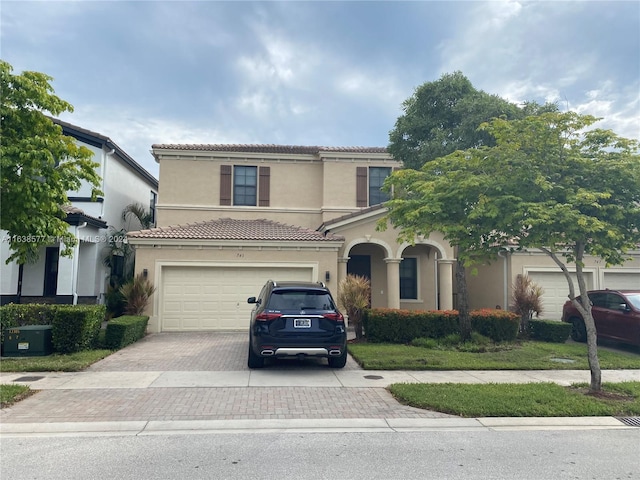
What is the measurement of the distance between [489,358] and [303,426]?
246 inches

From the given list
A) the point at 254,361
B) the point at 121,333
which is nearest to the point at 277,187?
the point at 121,333

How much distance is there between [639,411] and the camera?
6473 millimetres

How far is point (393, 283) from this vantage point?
1562 centimetres

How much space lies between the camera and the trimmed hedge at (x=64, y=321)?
10.0 metres

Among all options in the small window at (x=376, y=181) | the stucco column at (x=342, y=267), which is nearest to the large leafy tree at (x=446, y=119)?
the small window at (x=376, y=181)

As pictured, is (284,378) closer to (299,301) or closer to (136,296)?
(299,301)

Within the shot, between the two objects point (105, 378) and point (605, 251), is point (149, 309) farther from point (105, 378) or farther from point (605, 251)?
point (605, 251)

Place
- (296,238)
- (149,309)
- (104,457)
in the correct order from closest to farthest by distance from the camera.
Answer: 1. (104,457)
2. (149,309)
3. (296,238)

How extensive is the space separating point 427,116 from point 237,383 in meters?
11.0

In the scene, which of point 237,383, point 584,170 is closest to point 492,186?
point 584,170

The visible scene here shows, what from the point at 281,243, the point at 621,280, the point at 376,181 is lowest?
the point at 621,280

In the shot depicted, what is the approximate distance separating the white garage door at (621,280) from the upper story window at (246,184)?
535 inches

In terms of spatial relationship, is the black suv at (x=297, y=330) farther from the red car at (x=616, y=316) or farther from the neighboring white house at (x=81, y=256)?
the neighboring white house at (x=81, y=256)

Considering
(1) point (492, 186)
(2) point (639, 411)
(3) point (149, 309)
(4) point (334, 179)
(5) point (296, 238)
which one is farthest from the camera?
(4) point (334, 179)
